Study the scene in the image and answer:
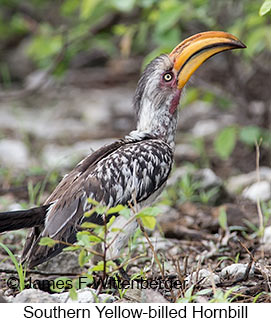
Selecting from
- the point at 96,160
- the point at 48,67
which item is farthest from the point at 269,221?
the point at 48,67

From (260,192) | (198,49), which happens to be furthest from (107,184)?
(260,192)

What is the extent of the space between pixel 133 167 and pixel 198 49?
1.05 meters

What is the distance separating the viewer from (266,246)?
4.81 m

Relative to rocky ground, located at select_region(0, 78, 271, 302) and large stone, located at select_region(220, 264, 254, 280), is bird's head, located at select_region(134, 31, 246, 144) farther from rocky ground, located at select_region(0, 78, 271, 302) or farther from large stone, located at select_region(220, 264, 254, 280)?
large stone, located at select_region(220, 264, 254, 280)

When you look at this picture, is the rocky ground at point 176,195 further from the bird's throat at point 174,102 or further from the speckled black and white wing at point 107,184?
the bird's throat at point 174,102

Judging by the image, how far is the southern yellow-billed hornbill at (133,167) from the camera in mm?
4012

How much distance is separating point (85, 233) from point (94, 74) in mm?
9033

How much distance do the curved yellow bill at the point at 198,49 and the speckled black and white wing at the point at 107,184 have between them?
65 cm

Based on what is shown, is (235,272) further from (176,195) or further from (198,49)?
(176,195)

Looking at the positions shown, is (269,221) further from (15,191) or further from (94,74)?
(94,74)

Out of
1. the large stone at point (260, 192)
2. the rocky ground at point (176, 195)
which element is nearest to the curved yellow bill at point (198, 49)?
the rocky ground at point (176, 195)

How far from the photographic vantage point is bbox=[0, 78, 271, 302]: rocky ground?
3686 mm

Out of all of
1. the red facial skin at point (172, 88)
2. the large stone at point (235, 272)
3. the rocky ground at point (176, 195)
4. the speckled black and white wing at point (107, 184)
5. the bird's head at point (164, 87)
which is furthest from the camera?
the red facial skin at point (172, 88)

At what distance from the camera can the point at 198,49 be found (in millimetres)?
4637
